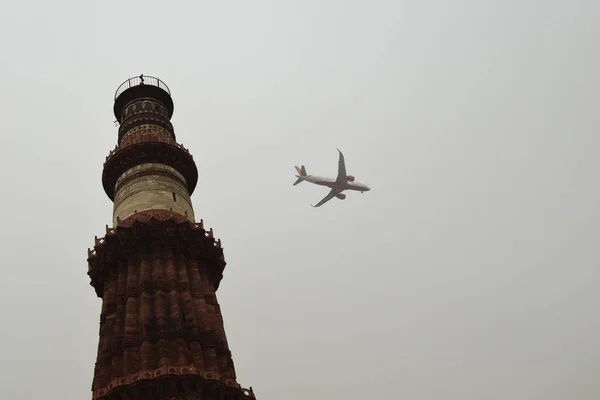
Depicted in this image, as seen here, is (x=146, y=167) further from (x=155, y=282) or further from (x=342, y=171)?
(x=342, y=171)

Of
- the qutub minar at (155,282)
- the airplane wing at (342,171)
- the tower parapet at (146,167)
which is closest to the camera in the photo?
the qutub minar at (155,282)

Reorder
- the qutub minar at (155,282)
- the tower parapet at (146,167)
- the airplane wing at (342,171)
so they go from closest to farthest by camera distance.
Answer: the qutub minar at (155,282) < the tower parapet at (146,167) < the airplane wing at (342,171)

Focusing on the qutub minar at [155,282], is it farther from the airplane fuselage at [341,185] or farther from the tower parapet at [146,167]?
the airplane fuselage at [341,185]

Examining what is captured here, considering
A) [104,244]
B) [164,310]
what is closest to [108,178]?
[104,244]

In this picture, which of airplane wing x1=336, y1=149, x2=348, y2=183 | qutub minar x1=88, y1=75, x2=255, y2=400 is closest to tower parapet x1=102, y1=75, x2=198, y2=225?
qutub minar x1=88, y1=75, x2=255, y2=400

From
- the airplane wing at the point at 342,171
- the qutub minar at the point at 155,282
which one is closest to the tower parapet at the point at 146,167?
the qutub minar at the point at 155,282

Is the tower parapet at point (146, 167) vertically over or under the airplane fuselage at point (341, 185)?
under

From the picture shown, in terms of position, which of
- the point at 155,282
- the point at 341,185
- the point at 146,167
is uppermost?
the point at 341,185

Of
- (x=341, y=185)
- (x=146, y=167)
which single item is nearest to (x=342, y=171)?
(x=341, y=185)

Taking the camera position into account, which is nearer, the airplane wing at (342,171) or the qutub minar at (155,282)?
the qutub minar at (155,282)
